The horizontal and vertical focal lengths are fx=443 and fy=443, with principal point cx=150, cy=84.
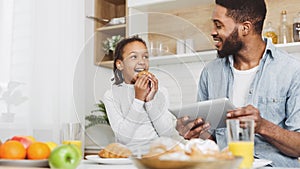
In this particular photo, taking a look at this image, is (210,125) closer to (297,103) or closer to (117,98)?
(297,103)

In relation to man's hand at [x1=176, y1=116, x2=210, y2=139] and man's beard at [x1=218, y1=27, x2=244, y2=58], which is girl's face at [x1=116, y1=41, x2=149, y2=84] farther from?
man's beard at [x1=218, y1=27, x2=244, y2=58]

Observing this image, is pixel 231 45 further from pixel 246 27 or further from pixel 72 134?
pixel 72 134

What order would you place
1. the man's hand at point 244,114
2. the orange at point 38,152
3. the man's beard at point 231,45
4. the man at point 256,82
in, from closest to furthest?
the orange at point 38,152, the man's hand at point 244,114, the man at point 256,82, the man's beard at point 231,45

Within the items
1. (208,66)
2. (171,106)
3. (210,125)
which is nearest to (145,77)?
(171,106)

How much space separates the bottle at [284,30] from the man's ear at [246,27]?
0.33m

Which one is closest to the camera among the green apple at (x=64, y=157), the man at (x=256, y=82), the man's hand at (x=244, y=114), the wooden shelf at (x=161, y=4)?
the green apple at (x=64, y=157)

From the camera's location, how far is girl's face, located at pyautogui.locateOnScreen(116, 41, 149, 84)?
1386 mm

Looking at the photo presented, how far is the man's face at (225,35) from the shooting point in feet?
8.05

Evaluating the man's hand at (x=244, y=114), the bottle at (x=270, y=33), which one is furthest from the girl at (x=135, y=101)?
the bottle at (x=270, y=33)

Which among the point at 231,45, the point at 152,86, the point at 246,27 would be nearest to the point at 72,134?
the point at 152,86

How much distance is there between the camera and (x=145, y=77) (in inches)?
54.7

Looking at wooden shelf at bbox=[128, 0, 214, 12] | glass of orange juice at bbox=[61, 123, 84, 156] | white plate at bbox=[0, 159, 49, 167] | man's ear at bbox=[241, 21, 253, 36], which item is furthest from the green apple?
wooden shelf at bbox=[128, 0, 214, 12]

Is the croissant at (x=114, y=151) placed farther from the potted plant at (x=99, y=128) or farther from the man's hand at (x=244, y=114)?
the man's hand at (x=244, y=114)

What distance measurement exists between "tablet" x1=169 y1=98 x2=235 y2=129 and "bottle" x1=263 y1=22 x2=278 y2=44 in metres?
0.97
